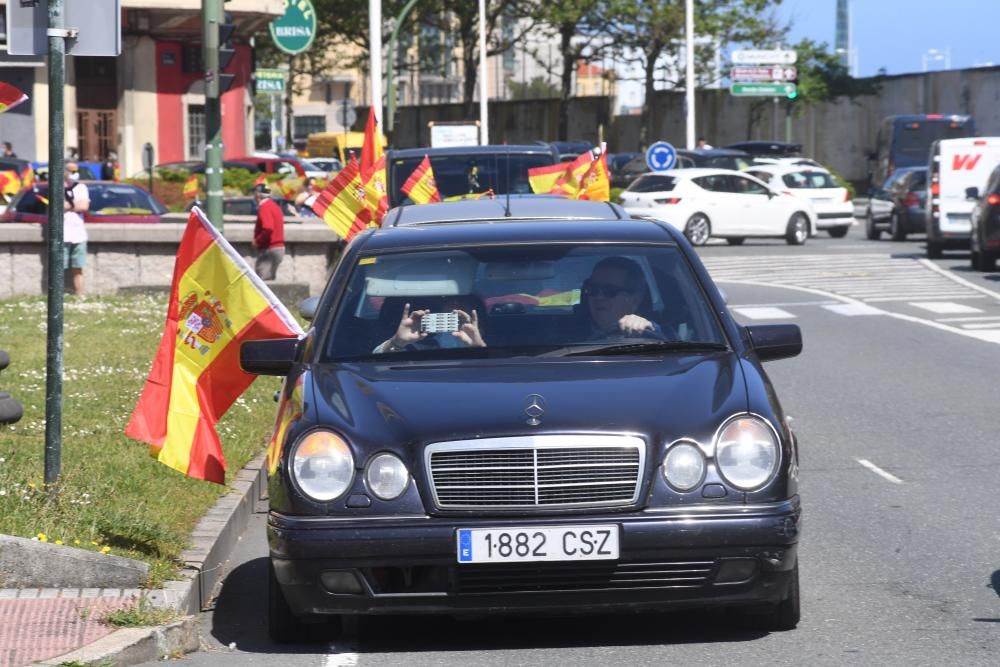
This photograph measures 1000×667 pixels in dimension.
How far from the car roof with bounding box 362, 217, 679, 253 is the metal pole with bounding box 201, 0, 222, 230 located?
11150 mm

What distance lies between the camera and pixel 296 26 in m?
29.6

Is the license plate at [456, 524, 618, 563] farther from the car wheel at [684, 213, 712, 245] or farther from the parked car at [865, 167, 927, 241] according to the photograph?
the parked car at [865, 167, 927, 241]

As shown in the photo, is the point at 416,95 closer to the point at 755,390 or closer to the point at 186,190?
the point at 186,190

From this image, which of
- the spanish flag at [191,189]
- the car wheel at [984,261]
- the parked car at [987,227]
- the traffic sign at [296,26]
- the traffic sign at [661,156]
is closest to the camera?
the parked car at [987,227]

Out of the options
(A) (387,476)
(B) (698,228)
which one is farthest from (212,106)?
(B) (698,228)

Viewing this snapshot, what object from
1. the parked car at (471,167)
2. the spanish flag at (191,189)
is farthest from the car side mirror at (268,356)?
the spanish flag at (191,189)

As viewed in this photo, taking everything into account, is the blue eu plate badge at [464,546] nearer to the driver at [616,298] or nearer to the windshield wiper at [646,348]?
the windshield wiper at [646,348]

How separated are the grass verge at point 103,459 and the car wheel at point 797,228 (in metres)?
21.6

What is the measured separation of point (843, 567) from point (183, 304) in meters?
3.01

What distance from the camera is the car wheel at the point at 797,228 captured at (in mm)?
36188

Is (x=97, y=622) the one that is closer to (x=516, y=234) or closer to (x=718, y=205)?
(x=516, y=234)

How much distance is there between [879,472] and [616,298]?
3.74m

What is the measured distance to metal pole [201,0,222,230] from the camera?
60.4 feet

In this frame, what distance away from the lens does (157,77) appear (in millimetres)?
52500
